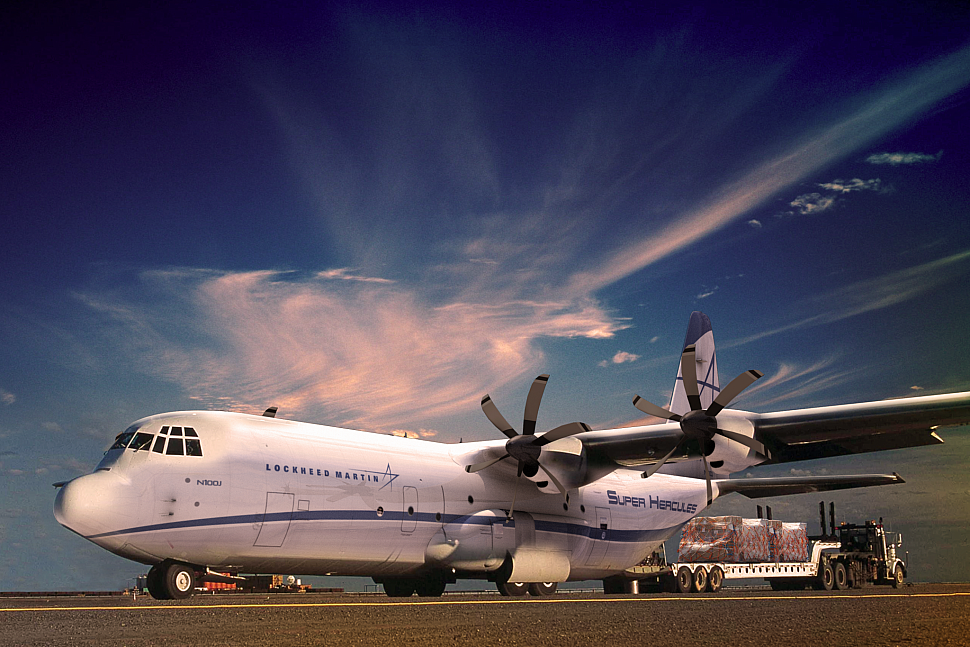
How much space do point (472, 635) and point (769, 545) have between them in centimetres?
2372

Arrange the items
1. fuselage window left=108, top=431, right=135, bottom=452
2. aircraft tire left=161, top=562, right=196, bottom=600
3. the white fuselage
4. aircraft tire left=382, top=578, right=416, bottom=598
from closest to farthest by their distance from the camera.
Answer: the white fuselage < aircraft tire left=161, top=562, right=196, bottom=600 < fuselage window left=108, top=431, right=135, bottom=452 < aircraft tire left=382, top=578, right=416, bottom=598

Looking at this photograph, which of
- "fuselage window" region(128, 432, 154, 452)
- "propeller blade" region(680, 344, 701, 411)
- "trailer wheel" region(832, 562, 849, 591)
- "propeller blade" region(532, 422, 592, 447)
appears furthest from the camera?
"trailer wheel" region(832, 562, 849, 591)

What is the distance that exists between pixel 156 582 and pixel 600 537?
12.1 m

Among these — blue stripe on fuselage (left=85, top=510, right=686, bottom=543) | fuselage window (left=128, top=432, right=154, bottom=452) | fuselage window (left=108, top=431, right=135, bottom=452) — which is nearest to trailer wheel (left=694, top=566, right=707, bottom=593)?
blue stripe on fuselage (left=85, top=510, right=686, bottom=543)

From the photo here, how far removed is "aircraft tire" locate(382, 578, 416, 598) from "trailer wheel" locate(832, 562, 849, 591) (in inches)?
755

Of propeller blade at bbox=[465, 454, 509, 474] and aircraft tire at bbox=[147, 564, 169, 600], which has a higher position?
propeller blade at bbox=[465, 454, 509, 474]

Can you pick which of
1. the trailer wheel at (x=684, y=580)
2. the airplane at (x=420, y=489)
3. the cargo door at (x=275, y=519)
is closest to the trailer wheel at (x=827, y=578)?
the trailer wheel at (x=684, y=580)

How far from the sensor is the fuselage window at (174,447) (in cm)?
1603

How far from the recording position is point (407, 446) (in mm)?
20188

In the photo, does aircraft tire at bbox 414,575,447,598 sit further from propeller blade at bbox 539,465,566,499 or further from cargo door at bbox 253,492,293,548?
cargo door at bbox 253,492,293,548

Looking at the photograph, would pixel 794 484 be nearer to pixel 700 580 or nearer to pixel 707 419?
pixel 700 580

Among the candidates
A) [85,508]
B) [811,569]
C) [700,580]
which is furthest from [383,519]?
[811,569]

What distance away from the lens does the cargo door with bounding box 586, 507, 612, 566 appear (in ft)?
74.9

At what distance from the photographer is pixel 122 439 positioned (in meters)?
16.4
